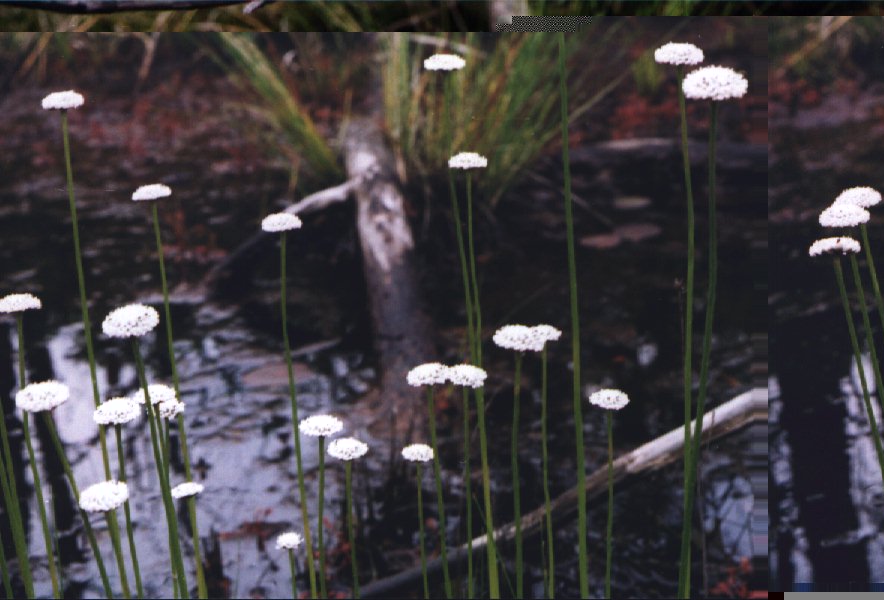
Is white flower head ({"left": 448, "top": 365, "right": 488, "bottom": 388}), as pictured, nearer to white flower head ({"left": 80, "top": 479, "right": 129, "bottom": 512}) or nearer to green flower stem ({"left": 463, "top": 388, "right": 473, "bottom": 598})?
green flower stem ({"left": 463, "top": 388, "right": 473, "bottom": 598})

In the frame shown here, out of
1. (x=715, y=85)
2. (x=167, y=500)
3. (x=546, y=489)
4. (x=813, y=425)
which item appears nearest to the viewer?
(x=715, y=85)

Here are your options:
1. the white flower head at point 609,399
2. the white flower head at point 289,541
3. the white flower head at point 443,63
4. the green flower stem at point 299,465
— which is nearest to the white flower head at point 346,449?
the green flower stem at point 299,465

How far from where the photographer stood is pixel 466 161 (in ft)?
5.64

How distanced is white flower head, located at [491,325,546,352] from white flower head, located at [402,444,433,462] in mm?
273

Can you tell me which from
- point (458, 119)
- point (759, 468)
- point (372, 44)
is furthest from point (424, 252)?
point (759, 468)

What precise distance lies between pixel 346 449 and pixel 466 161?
60 cm

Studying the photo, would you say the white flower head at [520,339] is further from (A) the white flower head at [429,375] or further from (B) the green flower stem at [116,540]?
(B) the green flower stem at [116,540]

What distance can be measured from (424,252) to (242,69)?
0.53 meters

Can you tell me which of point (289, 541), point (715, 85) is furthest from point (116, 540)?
point (715, 85)

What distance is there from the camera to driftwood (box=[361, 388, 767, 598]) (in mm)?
1714

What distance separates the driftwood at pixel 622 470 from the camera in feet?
5.62

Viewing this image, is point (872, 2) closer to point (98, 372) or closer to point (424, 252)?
point (424, 252)

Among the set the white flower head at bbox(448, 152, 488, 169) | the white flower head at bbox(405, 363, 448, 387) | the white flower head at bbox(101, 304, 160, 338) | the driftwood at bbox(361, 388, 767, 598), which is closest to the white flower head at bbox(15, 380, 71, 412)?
the white flower head at bbox(101, 304, 160, 338)

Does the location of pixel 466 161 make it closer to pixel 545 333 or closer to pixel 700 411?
pixel 545 333
